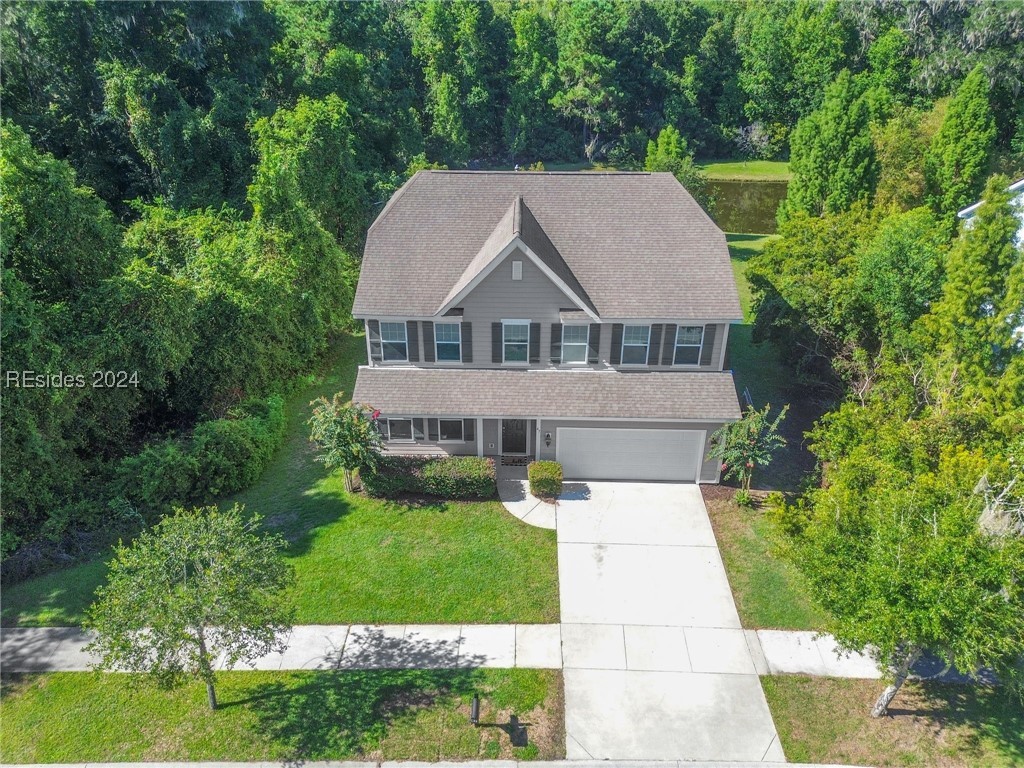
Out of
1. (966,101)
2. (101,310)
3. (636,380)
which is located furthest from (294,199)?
(966,101)

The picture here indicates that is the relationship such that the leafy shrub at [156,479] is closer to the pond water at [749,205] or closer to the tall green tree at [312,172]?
the tall green tree at [312,172]

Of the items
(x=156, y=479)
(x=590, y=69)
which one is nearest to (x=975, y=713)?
(x=156, y=479)

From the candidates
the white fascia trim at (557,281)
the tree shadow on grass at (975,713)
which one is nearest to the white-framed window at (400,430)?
the white fascia trim at (557,281)

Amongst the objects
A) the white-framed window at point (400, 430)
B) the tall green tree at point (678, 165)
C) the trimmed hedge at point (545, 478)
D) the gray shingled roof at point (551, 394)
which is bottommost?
the trimmed hedge at point (545, 478)

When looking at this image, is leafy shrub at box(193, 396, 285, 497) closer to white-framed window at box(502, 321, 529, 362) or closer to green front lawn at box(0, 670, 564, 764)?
green front lawn at box(0, 670, 564, 764)

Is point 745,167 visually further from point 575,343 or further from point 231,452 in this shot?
point 231,452

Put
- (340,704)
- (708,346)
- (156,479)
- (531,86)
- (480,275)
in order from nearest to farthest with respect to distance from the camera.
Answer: (340,704) < (156,479) < (480,275) < (708,346) < (531,86)
